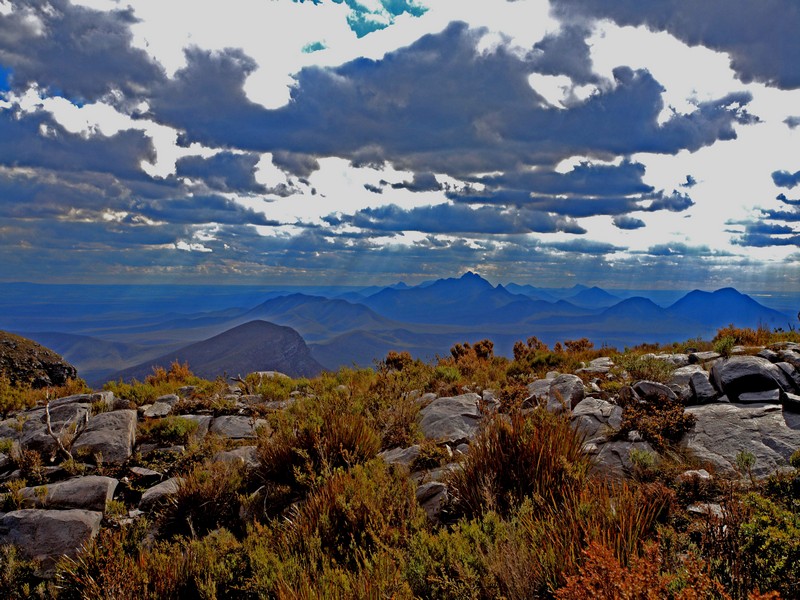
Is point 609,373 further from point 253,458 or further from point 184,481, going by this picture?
point 184,481

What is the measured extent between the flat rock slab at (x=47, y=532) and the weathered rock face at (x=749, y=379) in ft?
36.5

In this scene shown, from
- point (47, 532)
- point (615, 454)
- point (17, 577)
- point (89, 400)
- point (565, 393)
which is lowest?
point (17, 577)

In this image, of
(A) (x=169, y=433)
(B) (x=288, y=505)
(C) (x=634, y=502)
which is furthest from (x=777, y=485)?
(A) (x=169, y=433)

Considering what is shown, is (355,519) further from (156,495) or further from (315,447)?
(156,495)

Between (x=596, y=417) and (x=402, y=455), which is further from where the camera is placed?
(x=596, y=417)

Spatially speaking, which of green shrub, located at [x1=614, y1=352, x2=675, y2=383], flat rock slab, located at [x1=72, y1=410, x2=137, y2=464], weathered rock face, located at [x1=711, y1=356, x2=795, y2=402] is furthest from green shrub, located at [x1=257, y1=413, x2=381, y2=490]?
weathered rock face, located at [x1=711, y1=356, x2=795, y2=402]

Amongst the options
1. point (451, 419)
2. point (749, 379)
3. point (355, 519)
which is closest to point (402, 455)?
point (451, 419)

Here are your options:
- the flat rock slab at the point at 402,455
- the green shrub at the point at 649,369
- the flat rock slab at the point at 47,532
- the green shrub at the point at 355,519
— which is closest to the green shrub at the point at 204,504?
the flat rock slab at the point at 47,532

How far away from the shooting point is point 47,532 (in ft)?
21.8

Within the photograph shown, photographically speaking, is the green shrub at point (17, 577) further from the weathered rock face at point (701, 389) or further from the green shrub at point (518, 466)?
the weathered rock face at point (701, 389)

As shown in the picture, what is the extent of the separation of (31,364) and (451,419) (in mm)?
17139

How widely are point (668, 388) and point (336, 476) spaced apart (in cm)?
686

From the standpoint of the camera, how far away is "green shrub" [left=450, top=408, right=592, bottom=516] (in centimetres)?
581

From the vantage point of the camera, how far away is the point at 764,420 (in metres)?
8.00
